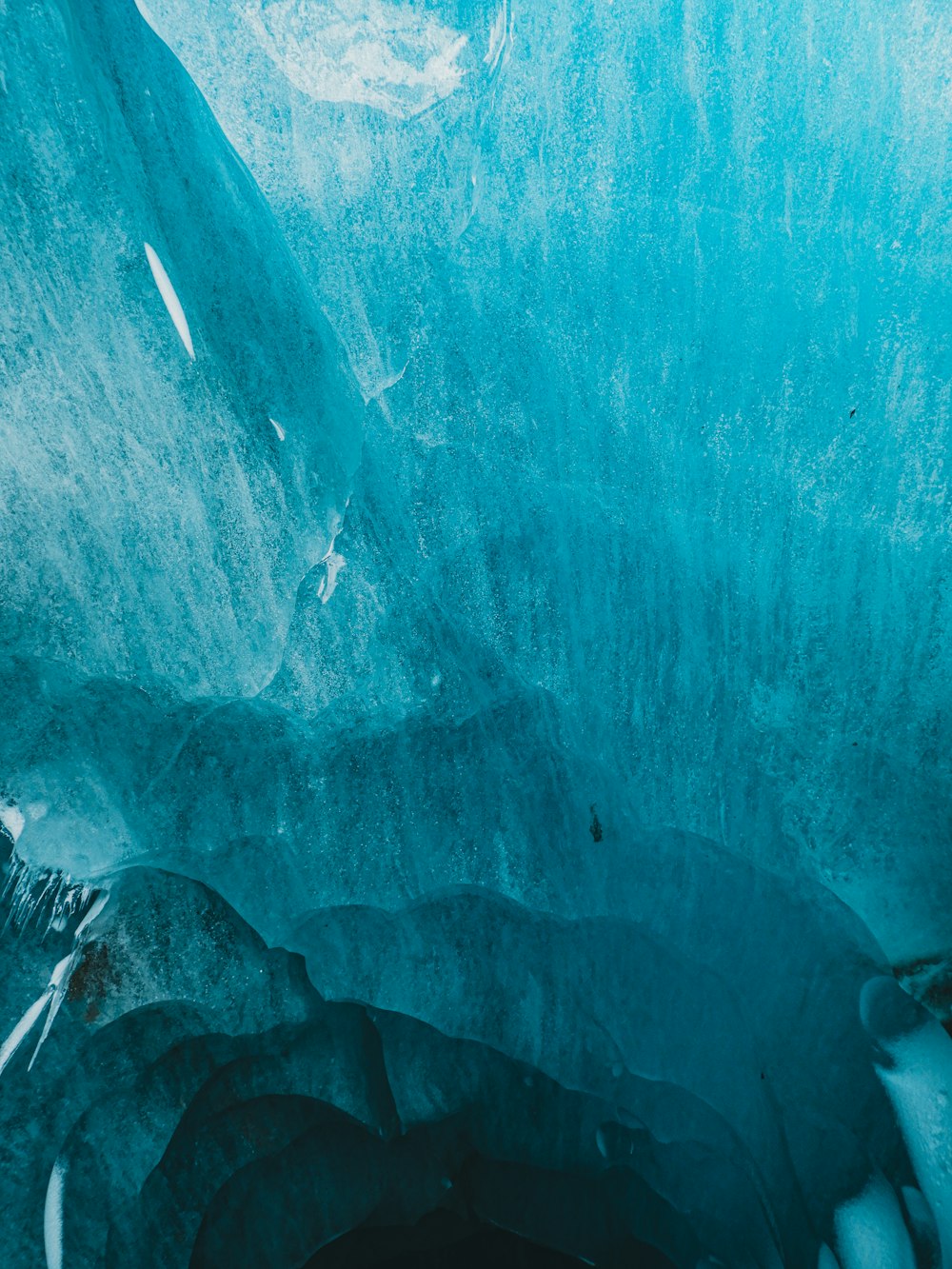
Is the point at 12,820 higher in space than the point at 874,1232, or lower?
higher

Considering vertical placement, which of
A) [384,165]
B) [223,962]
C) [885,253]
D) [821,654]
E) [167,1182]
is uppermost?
[384,165]

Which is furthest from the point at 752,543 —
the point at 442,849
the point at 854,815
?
the point at 442,849

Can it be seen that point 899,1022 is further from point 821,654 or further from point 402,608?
point 402,608

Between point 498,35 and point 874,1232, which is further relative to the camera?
point 874,1232

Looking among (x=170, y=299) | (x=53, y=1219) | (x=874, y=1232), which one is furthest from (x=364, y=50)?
(x=874, y=1232)

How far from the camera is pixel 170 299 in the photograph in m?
0.93

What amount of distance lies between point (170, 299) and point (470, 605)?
0.43 meters

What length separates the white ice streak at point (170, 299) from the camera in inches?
36.3

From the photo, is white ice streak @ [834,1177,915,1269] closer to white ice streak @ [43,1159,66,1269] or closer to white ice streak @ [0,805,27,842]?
white ice streak @ [43,1159,66,1269]

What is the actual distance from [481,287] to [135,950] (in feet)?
2.59

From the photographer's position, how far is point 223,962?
41.1 inches

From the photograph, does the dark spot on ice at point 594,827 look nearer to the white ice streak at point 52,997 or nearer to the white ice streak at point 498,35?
the white ice streak at point 52,997

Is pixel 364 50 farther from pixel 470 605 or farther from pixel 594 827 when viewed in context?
pixel 594 827

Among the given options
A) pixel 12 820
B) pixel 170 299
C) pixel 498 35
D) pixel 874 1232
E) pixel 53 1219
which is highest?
pixel 498 35
